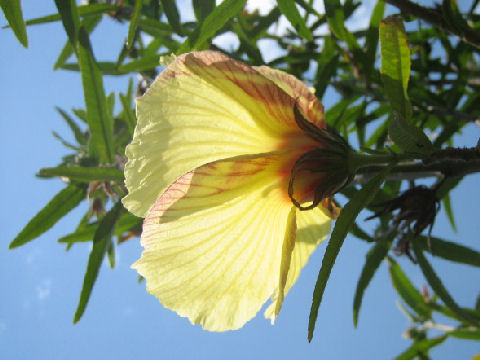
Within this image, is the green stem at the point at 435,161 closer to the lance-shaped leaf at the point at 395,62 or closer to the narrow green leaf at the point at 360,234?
the lance-shaped leaf at the point at 395,62

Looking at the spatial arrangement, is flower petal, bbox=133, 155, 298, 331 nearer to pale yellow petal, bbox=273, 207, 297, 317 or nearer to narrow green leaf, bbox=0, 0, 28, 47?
pale yellow petal, bbox=273, 207, 297, 317

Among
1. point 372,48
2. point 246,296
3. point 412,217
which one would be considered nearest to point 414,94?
point 372,48

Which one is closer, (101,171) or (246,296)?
(246,296)

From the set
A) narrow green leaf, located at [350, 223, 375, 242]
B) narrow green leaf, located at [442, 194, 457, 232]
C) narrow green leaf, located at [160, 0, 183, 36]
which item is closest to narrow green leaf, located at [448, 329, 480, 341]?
narrow green leaf, located at [442, 194, 457, 232]

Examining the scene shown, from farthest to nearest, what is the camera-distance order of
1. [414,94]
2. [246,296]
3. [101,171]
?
1. [414,94]
2. [101,171]
3. [246,296]

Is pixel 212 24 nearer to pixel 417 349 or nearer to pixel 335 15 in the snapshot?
Result: pixel 335 15

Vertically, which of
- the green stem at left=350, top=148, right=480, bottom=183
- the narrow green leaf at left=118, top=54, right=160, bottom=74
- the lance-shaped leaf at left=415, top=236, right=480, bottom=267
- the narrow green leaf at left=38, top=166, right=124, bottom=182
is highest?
the narrow green leaf at left=118, top=54, right=160, bottom=74

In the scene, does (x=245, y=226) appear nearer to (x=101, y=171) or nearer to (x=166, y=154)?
(x=166, y=154)
